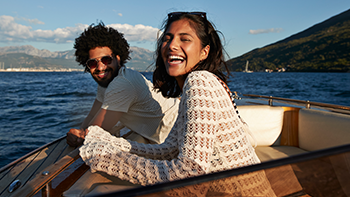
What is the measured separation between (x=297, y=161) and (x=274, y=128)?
2658 mm

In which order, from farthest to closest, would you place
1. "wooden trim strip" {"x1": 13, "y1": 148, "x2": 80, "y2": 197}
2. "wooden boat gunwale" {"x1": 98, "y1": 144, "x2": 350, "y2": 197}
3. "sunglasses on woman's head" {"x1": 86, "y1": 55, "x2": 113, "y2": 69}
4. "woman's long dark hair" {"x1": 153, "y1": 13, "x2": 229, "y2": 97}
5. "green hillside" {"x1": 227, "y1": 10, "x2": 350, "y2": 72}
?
"green hillside" {"x1": 227, "y1": 10, "x2": 350, "y2": 72} → "sunglasses on woman's head" {"x1": 86, "y1": 55, "x2": 113, "y2": 69} → "woman's long dark hair" {"x1": 153, "y1": 13, "x2": 229, "y2": 97} → "wooden trim strip" {"x1": 13, "y1": 148, "x2": 80, "y2": 197} → "wooden boat gunwale" {"x1": 98, "y1": 144, "x2": 350, "y2": 197}

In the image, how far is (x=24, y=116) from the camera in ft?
31.9

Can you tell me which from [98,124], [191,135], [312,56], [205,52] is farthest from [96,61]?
[312,56]

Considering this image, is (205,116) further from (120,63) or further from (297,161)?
(120,63)

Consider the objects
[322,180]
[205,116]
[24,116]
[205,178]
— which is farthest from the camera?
[24,116]

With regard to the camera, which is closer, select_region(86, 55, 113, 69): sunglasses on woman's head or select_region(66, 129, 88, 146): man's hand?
select_region(66, 129, 88, 146): man's hand

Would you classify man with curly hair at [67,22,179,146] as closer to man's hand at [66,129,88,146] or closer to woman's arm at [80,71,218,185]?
man's hand at [66,129,88,146]

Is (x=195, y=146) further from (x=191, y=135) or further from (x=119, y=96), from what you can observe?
(x=119, y=96)

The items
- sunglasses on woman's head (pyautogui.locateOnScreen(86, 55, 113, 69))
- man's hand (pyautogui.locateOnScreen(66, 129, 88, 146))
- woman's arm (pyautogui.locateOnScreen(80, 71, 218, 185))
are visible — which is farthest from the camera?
sunglasses on woman's head (pyautogui.locateOnScreen(86, 55, 113, 69))

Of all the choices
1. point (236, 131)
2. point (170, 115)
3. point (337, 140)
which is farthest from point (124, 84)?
point (337, 140)

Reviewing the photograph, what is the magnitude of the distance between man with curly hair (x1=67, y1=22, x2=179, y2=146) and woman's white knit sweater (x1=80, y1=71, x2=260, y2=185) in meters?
0.88

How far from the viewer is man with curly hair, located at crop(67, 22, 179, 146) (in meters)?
2.19

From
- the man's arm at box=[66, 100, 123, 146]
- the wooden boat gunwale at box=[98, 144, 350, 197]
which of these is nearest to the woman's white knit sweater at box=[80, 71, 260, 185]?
the wooden boat gunwale at box=[98, 144, 350, 197]

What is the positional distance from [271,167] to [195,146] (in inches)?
17.7
